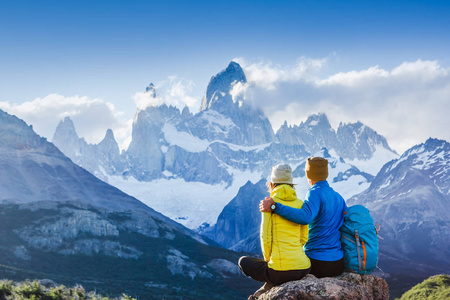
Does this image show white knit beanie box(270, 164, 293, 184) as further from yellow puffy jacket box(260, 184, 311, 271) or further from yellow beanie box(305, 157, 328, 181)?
yellow beanie box(305, 157, 328, 181)

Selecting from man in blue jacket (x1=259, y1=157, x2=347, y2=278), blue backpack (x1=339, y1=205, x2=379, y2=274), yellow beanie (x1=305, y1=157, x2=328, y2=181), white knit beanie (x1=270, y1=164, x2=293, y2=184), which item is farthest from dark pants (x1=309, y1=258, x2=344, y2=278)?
white knit beanie (x1=270, y1=164, x2=293, y2=184)

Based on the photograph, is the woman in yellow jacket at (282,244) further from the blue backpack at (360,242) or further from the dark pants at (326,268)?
the blue backpack at (360,242)

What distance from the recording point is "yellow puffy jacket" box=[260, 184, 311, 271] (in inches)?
442

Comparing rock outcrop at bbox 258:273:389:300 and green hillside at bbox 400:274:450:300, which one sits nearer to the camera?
rock outcrop at bbox 258:273:389:300

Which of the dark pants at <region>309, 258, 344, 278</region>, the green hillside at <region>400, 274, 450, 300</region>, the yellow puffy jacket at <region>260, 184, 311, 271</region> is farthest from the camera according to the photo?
the green hillside at <region>400, 274, 450, 300</region>

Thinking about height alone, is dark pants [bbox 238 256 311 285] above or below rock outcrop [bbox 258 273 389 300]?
above

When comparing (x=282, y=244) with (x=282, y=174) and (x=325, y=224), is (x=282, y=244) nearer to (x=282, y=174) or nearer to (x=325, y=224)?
(x=325, y=224)

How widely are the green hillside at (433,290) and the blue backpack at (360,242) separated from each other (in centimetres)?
10909

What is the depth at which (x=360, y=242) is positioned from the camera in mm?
12195

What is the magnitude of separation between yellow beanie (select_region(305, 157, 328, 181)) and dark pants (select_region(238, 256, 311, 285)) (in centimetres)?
253

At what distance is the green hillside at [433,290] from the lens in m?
111

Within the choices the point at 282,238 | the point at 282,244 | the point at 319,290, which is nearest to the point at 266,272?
the point at 282,244

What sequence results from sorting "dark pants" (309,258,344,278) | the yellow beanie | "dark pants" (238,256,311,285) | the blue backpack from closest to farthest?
1. "dark pants" (238,256,311,285)
2. the blue backpack
3. "dark pants" (309,258,344,278)
4. the yellow beanie

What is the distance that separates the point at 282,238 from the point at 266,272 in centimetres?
108
